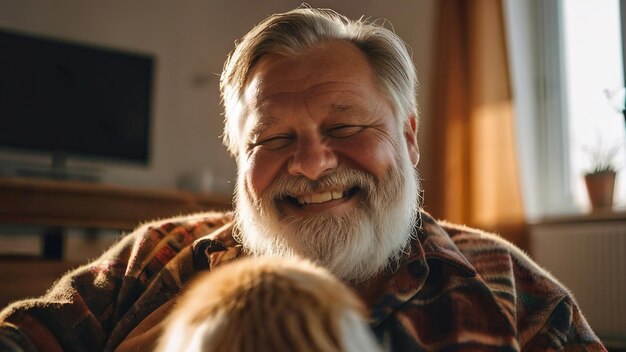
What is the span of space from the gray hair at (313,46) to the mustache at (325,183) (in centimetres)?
16

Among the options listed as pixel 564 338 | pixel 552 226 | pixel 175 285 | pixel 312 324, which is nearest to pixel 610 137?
pixel 552 226

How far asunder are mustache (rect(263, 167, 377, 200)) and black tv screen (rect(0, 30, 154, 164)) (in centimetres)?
283

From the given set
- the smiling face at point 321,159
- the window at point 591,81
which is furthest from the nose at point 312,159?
the window at point 591,81

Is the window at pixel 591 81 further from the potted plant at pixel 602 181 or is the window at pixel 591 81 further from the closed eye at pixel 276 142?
the closed eye at pixel 276 142

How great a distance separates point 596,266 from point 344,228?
2327mm

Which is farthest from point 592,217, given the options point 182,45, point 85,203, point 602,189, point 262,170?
point 182,45

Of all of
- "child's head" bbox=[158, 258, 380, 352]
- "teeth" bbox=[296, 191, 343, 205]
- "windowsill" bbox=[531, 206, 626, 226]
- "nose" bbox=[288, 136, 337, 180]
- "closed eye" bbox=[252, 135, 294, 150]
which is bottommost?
"child's head" bbox=[158, 258, 380, 352]

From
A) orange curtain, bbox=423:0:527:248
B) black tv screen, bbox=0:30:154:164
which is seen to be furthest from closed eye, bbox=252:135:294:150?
black tv screen, bbox=0:30:154:164

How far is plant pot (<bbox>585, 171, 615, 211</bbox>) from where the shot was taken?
2.96 m

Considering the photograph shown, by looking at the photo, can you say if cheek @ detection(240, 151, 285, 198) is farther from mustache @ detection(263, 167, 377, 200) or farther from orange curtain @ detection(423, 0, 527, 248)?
orange curtain @ detection(423, 0, 527, 248)

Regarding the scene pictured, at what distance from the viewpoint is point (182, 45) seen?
4.12m

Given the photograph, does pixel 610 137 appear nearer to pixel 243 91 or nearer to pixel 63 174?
pixel 243 91

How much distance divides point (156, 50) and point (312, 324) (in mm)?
3885

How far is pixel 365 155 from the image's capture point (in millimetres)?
1021
